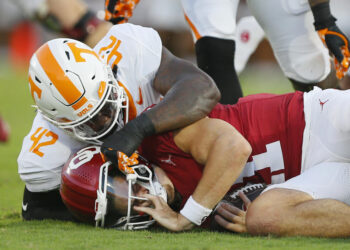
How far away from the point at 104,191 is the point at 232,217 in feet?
1.75

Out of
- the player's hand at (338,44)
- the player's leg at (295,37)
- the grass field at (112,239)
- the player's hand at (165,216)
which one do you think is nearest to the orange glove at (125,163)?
the player's hand at (165,216)

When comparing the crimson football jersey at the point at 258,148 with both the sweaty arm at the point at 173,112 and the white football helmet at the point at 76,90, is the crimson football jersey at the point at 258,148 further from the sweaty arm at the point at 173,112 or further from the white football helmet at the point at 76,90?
the white football helmet at the point at 76,90

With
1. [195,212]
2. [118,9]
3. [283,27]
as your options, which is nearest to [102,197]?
[195,212]

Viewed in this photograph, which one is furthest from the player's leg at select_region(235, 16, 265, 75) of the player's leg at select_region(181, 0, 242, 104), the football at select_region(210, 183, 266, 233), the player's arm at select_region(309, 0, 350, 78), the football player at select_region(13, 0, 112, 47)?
the football at select_region(210, 183, 266, 233)

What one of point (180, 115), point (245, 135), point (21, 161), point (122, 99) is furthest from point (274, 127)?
point (21, 161)

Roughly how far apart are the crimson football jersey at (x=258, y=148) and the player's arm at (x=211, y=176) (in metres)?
0.18

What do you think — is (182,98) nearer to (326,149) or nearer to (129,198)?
(129,198)

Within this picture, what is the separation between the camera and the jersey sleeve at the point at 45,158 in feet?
9.80

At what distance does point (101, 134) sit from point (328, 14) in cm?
153

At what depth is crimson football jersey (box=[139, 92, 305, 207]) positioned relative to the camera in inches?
111

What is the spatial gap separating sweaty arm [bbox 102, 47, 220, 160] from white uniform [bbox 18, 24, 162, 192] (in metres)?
0.18

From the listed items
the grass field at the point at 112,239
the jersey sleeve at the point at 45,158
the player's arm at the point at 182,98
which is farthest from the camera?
the jersey sleeve at the point at 45,158

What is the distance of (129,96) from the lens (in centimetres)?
304

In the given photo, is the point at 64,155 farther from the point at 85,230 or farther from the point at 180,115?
the point at 180,115
